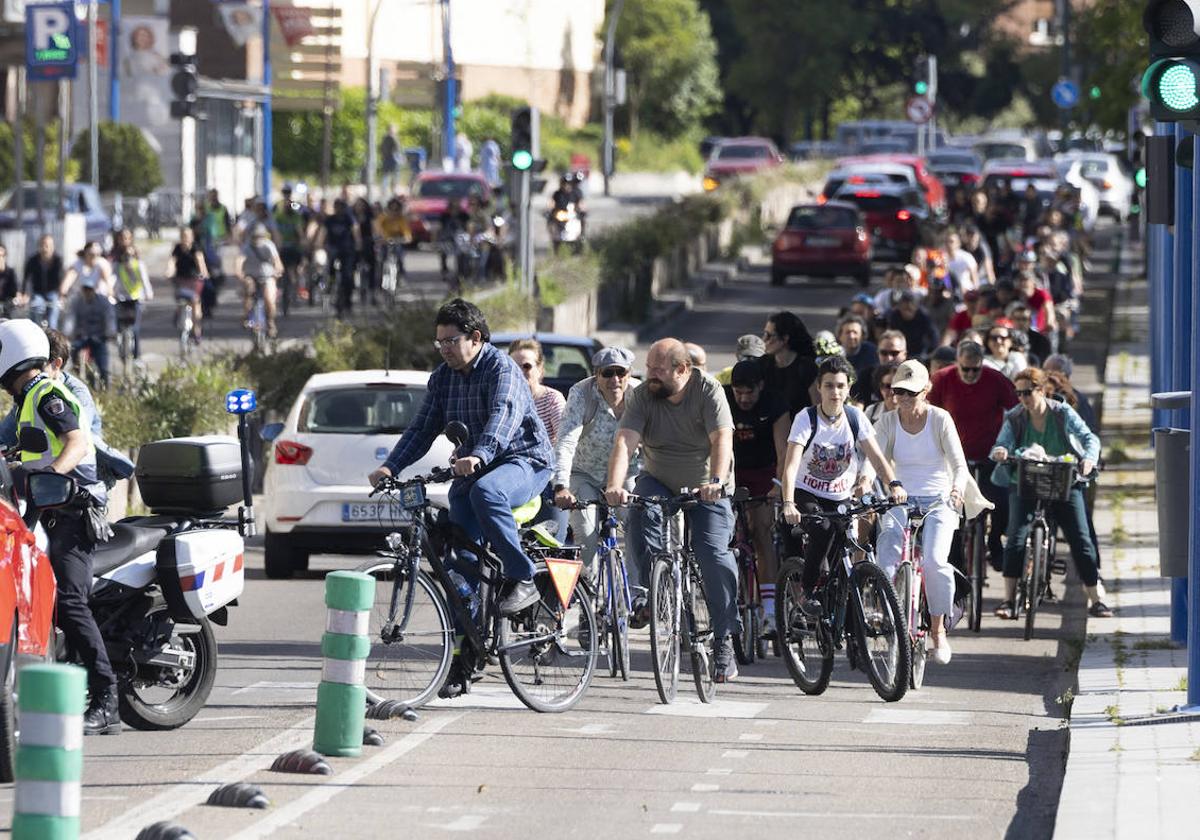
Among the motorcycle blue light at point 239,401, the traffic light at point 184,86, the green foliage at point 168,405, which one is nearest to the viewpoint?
the motorcycle blue light at point 239,401

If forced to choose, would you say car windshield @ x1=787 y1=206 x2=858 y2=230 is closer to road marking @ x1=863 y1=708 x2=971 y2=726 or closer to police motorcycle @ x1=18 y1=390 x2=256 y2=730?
road marking @ x1=863 y1=708 x2=971 y2=726

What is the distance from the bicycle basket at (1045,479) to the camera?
15.2 metres

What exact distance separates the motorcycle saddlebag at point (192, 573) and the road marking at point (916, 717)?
305 cm

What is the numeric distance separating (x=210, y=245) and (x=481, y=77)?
1793 inches

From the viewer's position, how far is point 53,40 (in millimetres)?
36250

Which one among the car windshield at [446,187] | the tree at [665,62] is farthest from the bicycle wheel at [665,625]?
the tree at [665,62]

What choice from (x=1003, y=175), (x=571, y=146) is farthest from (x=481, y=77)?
(x=1003, y=175)

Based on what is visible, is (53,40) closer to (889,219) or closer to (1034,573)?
(889,219)

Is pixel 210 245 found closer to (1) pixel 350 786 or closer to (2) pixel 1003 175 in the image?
(2) pixel 1003 175

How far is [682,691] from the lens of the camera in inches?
491

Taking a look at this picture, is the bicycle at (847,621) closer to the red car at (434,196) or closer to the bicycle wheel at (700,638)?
the bicycle wheel at (700,638)

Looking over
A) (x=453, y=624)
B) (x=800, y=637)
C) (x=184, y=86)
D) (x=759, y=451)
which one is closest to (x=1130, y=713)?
(x=800, y=637)

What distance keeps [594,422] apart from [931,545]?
6.13 ft

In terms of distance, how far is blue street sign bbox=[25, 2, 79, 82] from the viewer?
36.0 m
